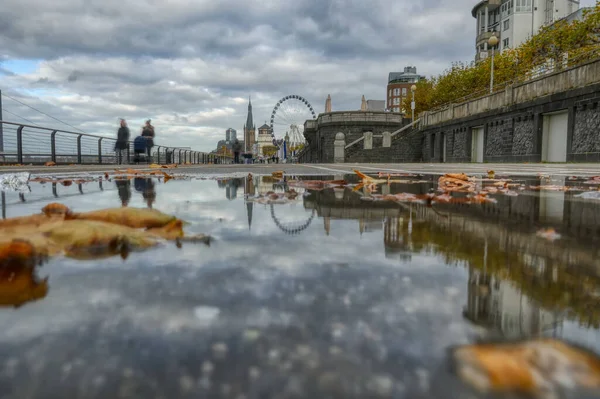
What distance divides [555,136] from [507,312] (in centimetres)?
2265

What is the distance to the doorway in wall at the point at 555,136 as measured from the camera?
1930 centimetres

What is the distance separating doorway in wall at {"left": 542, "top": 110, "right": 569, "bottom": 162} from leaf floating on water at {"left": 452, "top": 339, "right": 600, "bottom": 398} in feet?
71.6

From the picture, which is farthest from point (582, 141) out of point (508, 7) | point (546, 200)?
point (508, 7)

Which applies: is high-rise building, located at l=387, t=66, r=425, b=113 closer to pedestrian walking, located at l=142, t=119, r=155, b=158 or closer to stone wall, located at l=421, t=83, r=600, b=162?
stone wall, located at l=421, t=83, r=600, b=162

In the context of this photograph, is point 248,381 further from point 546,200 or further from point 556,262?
point 546,200

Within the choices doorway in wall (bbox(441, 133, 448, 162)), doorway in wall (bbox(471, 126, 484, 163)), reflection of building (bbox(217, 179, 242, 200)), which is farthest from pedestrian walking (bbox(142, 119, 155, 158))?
doorway in wall (bbox(441, 133, 448, 162))

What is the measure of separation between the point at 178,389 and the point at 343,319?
317 mm

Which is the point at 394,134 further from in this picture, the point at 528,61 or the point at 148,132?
the point at 148,132

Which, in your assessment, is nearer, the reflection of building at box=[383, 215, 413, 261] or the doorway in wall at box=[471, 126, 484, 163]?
the reflection of building at box=[383, 215, 413, 261]

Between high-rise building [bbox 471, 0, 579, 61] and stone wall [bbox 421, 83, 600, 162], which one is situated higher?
high-rise building [bbox 471, 0, 579, 61]

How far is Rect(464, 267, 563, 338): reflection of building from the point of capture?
2.32 feet

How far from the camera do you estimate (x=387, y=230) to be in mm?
1687

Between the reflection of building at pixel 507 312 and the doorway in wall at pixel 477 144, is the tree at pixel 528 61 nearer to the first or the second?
the doorway in wall at pixel 477 144


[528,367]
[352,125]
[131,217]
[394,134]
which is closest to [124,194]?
[131,217]
